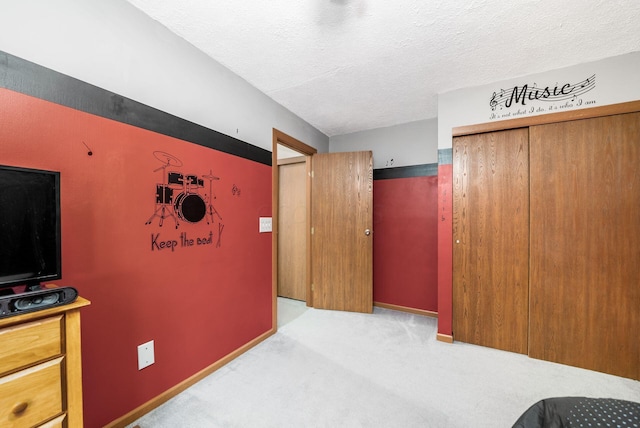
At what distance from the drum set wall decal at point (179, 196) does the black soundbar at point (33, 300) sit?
748 mm

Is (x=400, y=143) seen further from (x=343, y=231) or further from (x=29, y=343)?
(x=29, y=343)

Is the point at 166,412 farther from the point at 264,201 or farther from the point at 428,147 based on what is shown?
the point at 428,147

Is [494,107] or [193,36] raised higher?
[193,36]

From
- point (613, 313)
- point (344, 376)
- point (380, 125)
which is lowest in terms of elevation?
point (344, 376)

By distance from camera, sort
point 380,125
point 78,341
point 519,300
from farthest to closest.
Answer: point 380,125 < point 519,300 < point 78,341

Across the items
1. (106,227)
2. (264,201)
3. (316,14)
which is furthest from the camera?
(264,201)

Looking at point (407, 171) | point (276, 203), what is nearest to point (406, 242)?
point (407, 171)

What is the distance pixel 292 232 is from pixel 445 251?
217cm

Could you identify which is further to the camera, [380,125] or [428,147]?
[380,125]

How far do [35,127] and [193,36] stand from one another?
3.70 feet

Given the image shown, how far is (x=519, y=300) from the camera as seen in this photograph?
228cm

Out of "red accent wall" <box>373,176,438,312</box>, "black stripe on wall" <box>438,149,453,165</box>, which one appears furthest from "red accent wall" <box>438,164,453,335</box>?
"red accent wall" <box>373,176,438,312</box>

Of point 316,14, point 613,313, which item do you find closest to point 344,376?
point 613,313

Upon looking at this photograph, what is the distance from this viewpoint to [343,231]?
11.0ft
